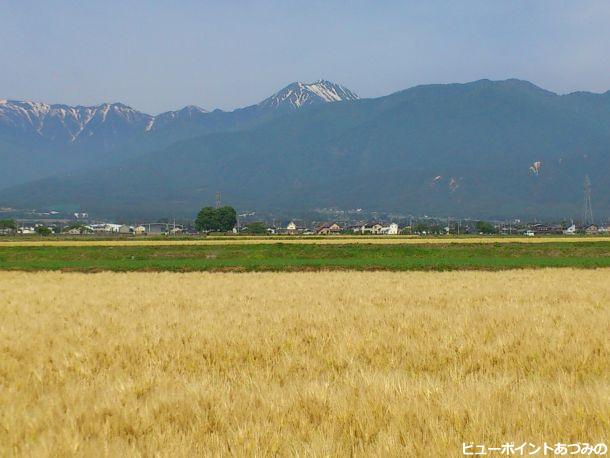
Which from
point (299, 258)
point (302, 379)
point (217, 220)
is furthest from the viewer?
point (217, 220)

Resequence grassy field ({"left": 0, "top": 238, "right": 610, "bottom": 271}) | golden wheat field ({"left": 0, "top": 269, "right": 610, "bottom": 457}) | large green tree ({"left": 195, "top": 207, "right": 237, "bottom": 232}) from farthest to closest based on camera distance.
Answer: large green tree ({"left": 195, "top": 207, "right": 237, "bottom": 232}) → grassy field ({"left": 0, "top": 238, "right": 610, "bottom": 271}) → golden wheat field ({"left": 0, "top": 269, "right": 610, "bottom": 457})

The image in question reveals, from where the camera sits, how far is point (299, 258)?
185ft

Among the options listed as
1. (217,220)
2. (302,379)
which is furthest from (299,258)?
(217,220)

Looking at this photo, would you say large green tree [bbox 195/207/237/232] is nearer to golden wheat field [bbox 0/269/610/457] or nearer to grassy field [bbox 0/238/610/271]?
grassy field [bbox 0/238/610/271]

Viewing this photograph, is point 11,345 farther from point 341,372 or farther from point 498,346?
point 498,346

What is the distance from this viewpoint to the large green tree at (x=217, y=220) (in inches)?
7047

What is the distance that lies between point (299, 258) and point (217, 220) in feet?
411

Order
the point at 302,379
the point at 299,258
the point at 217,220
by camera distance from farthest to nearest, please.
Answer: the point at 217,220 → the point at 299,258 → the point at 302,379

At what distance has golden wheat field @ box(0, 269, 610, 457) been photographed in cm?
541

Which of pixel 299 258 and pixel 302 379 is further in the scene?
pixel 299 258

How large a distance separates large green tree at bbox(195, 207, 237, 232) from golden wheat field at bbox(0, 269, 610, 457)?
163 metres

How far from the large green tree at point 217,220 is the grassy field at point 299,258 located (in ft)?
363

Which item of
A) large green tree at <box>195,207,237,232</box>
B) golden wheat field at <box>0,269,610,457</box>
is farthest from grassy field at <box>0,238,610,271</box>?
large green tree at <box>195,207,237,232</box>

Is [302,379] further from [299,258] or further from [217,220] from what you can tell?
[217,220]
